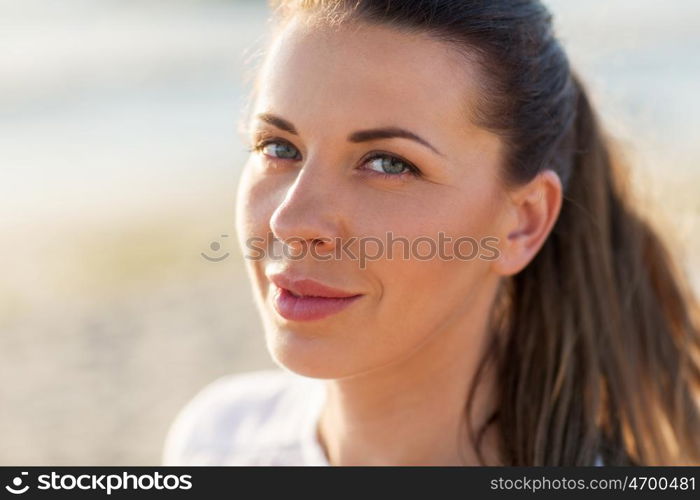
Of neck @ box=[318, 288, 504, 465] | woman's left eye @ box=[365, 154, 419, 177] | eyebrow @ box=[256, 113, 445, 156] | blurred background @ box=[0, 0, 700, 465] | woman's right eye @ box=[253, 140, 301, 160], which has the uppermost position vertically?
blurred background @ box=[0, 0, 700, 465]

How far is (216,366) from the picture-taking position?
6.09 m

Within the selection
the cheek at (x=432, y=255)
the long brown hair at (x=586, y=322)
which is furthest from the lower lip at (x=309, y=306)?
the long brown hair at (x=586, y=322)

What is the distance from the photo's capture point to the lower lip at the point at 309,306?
2391 mm

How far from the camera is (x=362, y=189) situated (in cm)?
236

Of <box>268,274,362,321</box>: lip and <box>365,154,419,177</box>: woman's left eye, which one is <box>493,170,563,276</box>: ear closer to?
<box>365,154,419,177</box>: woman's left eye

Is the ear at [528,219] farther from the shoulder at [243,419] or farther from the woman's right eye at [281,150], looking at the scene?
the shoulder at [243,419]

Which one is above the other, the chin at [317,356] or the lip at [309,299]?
the lip at [309,299]

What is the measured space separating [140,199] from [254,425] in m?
6.47

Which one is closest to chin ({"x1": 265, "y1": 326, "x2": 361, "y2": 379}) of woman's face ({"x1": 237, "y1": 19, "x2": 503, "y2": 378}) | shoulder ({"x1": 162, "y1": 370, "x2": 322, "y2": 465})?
woman's face ({"x1": 237, "y1": 19, "x2": 503, "y2": 378})

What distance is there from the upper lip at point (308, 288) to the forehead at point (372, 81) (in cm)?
41

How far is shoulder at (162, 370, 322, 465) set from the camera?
3.11 m
